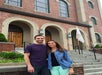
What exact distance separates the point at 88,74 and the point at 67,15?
1635 cm

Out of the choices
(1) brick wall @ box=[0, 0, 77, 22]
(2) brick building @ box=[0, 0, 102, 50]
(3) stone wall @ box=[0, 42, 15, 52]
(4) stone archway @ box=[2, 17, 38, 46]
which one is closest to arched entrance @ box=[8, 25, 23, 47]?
(2) brick building @ box=[0, 0, 102, 50]

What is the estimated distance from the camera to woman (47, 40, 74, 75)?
4.03 metres

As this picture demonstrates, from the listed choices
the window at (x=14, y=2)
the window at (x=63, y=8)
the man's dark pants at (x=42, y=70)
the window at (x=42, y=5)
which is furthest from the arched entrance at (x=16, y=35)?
the man's dark pants at (x=42, y=70)

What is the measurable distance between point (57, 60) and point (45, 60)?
0.33 metres

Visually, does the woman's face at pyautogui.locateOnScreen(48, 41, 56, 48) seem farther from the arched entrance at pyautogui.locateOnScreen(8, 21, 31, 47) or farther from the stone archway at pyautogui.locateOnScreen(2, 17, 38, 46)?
the arched entrance at pyautogui.locateOnScreen(8, 21, 31, 47)

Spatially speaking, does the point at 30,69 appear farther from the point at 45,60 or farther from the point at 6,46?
the point at 6,46

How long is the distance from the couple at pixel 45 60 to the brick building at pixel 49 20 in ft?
35.7

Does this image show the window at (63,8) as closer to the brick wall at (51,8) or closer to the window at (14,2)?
the brick wall at (51,8)

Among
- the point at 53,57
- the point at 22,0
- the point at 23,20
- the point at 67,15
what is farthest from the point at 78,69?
the point at 67,15

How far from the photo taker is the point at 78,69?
5480 millimetres

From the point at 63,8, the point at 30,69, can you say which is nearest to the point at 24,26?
the point at 63,8

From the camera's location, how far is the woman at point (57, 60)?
403 centimetres

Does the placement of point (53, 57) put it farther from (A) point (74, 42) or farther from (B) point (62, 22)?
(A) point (74, 42)

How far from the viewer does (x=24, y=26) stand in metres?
17.8
